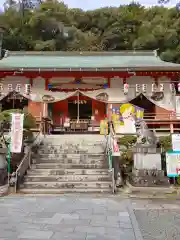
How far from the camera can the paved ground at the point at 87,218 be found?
4250mm

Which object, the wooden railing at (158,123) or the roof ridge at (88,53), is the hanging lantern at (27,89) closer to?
the wooden railing at (158,123)

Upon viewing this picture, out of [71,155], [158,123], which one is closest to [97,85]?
[158,123]

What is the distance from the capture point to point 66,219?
5.10 meters

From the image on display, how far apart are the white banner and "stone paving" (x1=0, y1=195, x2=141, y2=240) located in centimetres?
198

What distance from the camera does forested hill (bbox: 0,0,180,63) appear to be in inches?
1384

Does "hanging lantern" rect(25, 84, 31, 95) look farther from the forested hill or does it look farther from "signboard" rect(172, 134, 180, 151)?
the forested hill

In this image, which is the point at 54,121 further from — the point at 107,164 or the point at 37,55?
the point at 107,164

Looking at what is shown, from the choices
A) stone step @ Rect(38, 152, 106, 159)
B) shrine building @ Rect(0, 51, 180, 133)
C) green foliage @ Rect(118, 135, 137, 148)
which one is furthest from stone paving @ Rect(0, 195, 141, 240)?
shrine building @ Rect(0, 51, 180, 133)

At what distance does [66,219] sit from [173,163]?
190 inches

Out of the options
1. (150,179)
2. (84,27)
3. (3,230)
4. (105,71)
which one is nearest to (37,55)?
(105,71)

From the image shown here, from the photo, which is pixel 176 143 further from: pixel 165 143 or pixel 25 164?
pixel 25 164

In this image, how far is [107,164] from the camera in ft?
30.8

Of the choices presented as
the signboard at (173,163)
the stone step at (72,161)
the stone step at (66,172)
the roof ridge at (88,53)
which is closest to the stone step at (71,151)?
the stone step at (72,161)

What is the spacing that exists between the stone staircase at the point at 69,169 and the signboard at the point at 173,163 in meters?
2.08
